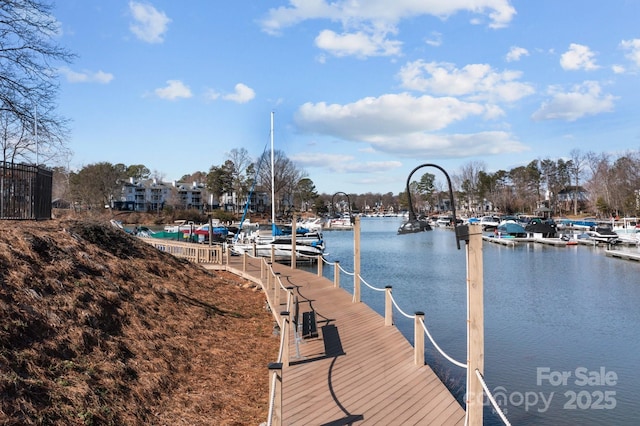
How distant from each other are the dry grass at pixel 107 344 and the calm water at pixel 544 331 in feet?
19.1

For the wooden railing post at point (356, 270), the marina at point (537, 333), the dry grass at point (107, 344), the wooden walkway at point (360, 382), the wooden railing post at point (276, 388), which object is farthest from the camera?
the wooden railing post at point (356, 270)

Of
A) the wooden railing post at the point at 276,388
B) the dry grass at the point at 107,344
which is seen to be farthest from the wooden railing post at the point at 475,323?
the dry grass at the point at 107,344

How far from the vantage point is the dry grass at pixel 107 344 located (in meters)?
6.50

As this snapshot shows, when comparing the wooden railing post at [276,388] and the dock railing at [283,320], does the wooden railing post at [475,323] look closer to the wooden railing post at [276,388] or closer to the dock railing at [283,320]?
the dock railing at [283,320]

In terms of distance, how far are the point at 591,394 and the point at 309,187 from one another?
11819cm

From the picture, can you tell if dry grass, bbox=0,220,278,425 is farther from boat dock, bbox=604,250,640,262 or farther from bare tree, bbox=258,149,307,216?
bare tree, bbox=258,149,307,216

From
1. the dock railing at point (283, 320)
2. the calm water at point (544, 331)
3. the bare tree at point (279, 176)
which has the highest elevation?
the bare tree at point (279, 176)

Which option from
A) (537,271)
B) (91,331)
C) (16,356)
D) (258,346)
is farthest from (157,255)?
(537,271)

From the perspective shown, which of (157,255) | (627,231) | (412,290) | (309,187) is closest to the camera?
(157,255)

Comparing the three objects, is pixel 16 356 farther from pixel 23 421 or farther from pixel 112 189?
pixel 112 189

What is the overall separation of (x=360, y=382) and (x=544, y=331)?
452 inches

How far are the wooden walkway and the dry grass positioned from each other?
1.20 m

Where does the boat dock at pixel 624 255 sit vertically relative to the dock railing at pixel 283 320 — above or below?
below

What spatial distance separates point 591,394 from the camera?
36.0 feet
